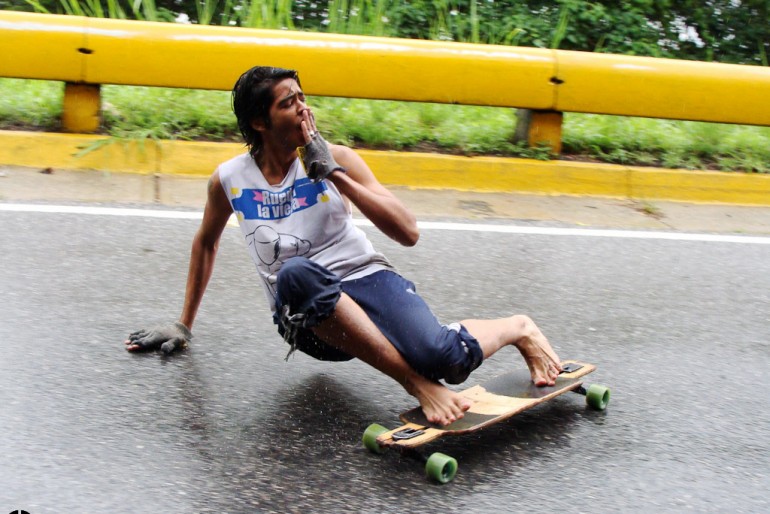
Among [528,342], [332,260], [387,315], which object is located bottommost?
[528,342]

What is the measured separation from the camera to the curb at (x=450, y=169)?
243 inches

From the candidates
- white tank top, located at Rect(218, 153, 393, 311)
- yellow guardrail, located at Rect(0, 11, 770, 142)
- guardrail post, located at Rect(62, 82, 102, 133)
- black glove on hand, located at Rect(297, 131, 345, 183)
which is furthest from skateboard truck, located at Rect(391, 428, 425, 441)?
guardrail post, located at Rect(62, 82, 102, 133)

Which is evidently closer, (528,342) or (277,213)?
(277,213)

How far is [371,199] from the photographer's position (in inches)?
130

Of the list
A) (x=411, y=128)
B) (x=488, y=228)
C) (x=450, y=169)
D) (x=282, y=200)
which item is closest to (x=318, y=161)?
(x=282, y=200)

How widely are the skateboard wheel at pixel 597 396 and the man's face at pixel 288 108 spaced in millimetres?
1358

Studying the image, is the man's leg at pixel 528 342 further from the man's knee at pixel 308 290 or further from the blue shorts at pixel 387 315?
the man's knee at pixel 308 290

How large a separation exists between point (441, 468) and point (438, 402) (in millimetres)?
329

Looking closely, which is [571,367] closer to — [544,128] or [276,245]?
[276,245]

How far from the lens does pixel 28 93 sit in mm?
6934

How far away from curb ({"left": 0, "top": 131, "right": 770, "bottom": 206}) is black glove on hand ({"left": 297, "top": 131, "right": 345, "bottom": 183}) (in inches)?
122

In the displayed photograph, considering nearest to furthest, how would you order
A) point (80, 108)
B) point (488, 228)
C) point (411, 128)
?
point (488, 228) < point (80, 108) < point (411, 128)

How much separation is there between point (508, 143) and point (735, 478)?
393cm

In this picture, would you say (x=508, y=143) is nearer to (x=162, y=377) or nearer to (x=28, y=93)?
(x=28, y=93)
